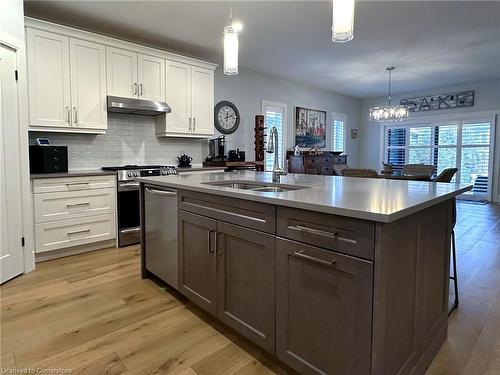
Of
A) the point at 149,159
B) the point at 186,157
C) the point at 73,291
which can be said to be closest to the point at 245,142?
the point at 186,157

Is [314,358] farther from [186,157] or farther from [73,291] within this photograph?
[186,157]

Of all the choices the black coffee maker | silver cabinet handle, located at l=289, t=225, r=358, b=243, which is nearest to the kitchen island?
silver cabinet handle, located at l=289, t=225, r=358, b=243

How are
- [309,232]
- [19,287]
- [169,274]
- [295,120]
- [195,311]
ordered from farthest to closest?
[295,120] → [19,287] → [169,274] → [195,311] → [309,232]

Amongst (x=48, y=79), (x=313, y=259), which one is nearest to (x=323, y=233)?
(x=313, y=259)

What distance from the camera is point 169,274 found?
238 centimetres

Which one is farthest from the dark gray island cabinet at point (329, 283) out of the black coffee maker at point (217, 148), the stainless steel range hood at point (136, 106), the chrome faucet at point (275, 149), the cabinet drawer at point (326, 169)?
the cabinet drawer at point (326, 169)

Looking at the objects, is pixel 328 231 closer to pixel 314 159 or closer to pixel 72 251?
pixel 72 251

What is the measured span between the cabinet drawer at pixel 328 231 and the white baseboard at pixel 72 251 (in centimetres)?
282

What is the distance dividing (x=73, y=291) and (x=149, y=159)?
7.71 ft

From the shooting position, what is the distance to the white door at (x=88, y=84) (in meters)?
3.43

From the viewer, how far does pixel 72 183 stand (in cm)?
327

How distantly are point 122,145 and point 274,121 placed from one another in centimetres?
311

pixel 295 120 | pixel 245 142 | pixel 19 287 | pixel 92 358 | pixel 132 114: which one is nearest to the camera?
pixel 92 358

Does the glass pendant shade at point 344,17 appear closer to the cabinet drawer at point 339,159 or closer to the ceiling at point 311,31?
the ceiling at point 311,31
